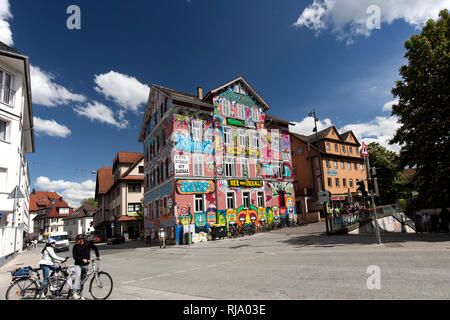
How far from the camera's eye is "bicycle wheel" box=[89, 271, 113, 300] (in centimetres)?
705

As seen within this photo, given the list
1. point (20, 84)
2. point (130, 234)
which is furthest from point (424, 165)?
point (130, 234)

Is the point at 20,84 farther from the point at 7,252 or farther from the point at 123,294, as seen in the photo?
the point at 123,294

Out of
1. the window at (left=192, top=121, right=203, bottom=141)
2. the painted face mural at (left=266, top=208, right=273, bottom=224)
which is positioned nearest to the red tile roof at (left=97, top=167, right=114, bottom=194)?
the window at (left=192, top=121, right=203, bottom=141)

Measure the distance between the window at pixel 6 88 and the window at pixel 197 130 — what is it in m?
14.4

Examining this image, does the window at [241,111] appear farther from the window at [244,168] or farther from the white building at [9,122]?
the white building at [9,122]

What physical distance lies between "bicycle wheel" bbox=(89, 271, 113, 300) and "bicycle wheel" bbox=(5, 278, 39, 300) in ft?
4.64

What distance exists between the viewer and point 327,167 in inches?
1617

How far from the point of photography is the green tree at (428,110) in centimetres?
1520

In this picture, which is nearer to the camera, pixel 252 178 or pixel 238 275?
pixel 238 275

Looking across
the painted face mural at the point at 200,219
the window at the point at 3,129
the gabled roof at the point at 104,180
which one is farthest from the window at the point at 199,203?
the gabled roof at the point at 104,180

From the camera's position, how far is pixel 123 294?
24.1 feet

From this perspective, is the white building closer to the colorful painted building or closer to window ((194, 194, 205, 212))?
the colorful painted building

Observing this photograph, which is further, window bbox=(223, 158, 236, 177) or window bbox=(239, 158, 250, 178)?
window bbox=(239, 158, 250, 178)

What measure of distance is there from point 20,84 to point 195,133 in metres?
14.2
